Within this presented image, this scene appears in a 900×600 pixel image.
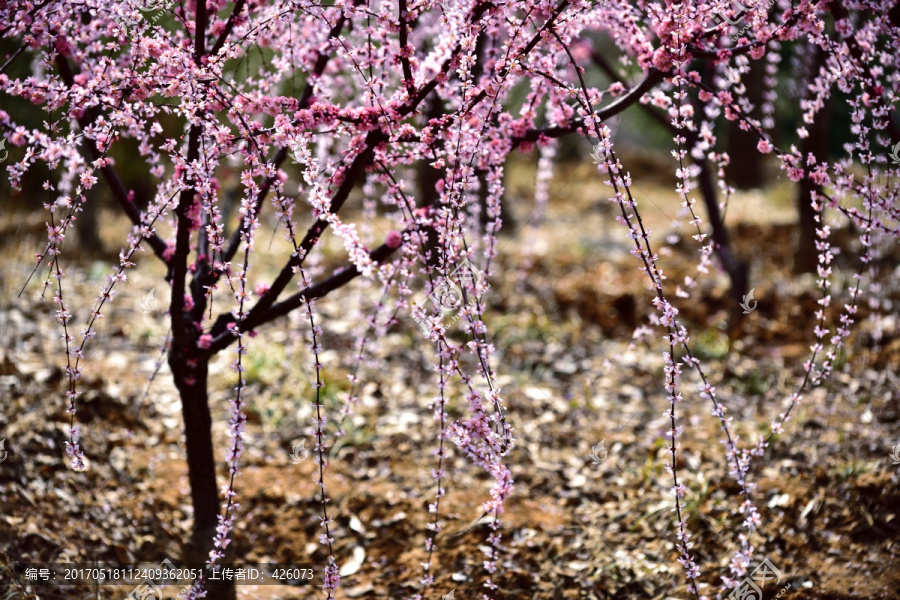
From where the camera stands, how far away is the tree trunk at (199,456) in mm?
2473

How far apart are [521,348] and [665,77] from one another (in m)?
2.74

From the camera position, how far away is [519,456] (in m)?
3.52

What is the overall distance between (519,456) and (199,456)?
1618mm

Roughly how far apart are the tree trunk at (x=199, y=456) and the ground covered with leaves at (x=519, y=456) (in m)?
0.24

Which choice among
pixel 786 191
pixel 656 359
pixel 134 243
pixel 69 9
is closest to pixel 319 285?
pixel 134 243

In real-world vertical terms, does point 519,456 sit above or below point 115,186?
below

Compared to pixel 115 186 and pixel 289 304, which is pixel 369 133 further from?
pixel 115 186

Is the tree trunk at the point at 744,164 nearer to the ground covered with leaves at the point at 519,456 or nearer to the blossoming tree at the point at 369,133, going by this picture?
the ground covered with leaves at the point at 519,456

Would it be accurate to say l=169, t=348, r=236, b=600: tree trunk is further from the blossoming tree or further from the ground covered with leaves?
the ground covered with leaves

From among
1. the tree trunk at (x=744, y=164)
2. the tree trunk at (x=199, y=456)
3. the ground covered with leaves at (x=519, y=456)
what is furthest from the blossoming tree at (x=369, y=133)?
the tree trunk at (x=744, y=164)

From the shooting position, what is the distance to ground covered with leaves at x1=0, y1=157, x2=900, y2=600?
2732 millimetres

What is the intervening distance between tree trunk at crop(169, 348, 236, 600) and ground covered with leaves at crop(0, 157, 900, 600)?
240 millimetres

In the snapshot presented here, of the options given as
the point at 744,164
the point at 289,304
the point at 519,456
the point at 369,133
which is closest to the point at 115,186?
the point at 289,304

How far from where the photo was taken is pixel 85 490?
3.05 m
